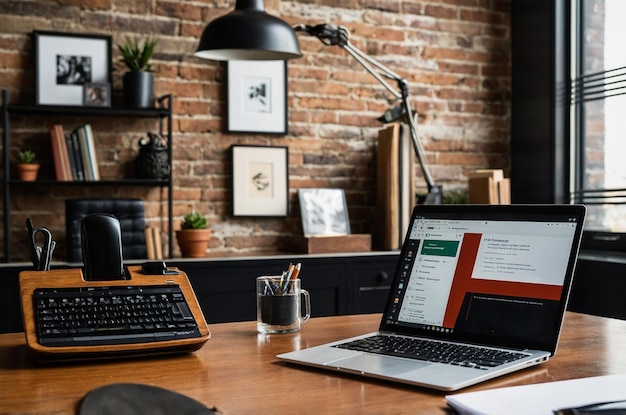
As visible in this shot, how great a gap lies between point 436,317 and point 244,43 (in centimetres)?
110

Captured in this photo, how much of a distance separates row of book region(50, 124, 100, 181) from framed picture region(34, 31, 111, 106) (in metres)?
0.15

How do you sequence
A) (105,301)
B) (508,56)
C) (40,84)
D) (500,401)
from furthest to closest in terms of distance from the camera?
(508,56) < (40,84) < (105,301) < (500,401)

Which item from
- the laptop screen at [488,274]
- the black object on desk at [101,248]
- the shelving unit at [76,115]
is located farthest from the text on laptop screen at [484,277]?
the shelving unit at [76,115]

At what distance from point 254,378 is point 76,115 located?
105 inches

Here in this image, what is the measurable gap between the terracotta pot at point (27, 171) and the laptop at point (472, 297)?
226cm

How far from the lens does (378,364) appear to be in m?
1.21

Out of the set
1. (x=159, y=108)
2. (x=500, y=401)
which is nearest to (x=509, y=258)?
(x=500, y=401)

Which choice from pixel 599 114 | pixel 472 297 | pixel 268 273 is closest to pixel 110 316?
pixel 472 297

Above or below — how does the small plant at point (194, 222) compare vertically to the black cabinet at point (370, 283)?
above

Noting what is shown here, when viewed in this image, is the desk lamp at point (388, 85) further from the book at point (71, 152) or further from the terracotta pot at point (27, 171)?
the terracotta pot at point (27, 171)

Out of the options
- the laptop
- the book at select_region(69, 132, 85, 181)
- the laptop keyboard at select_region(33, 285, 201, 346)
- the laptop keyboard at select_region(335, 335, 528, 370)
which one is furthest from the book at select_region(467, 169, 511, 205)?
the laptop keyboard at select_region(33, 285, 201, 346)

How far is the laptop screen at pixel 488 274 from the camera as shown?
134 centimetres

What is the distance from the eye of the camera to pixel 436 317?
4.74ft

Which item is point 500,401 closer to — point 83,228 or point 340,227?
point 83,228
